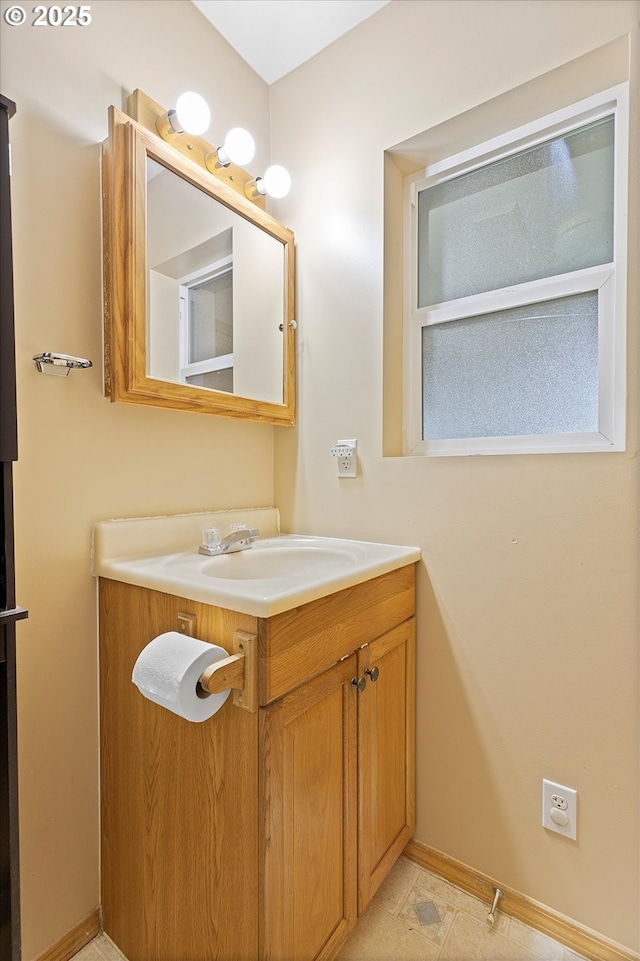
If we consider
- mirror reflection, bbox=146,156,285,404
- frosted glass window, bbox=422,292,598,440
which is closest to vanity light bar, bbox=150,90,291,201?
mirror reflection, bbox=146,156,285,404

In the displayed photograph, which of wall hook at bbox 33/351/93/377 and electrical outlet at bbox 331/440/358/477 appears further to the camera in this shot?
electrical outlet at bbox 331/440/358/477

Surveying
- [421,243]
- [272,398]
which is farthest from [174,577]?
[421,243]

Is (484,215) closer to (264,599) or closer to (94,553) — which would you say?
(264,599)

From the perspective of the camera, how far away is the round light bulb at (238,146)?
1332mm

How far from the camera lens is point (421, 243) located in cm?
148

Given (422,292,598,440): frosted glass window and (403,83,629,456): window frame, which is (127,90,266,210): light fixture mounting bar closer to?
(403,83,629,456): window frame

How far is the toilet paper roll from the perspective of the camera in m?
0.78

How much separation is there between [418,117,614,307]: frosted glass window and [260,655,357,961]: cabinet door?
3.76 feet

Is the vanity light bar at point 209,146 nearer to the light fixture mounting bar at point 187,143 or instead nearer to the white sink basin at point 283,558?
the light fixture mounting bar at point 187,143

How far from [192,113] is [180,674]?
4.47 feet

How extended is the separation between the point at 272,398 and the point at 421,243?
2.26ft

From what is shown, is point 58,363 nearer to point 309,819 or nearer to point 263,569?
point 263,569

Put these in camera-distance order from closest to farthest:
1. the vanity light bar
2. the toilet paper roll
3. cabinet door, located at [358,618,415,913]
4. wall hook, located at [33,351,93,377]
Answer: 1. the toilet paper roll
2. wall hook, located at [33,351,93,377]
3. cabinet door, located at [358,618,415,913]
4. the vanity light bar

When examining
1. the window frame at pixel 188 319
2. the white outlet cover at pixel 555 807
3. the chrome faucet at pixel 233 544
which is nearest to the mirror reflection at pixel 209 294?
the window frame at pixel 188 319
